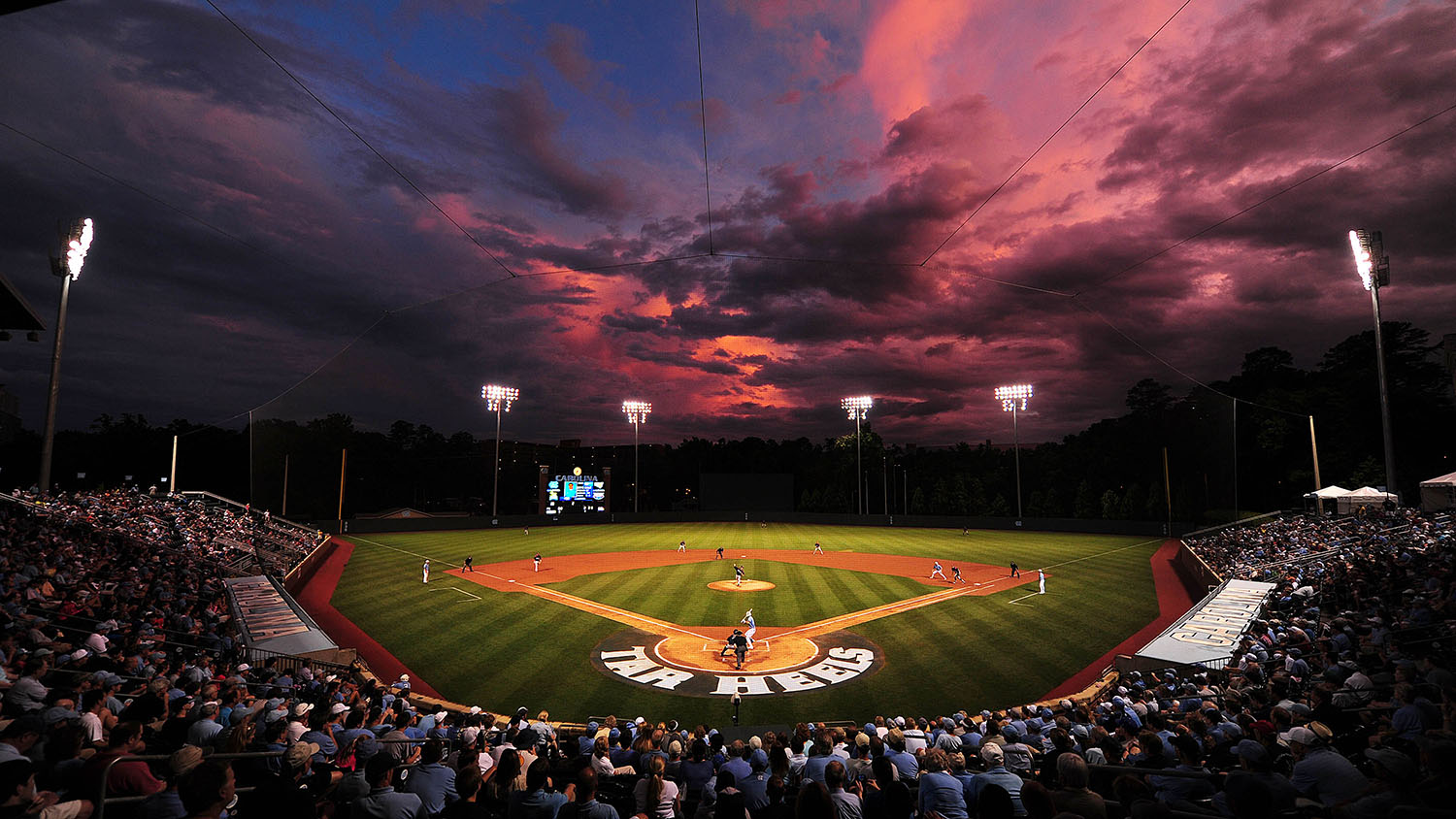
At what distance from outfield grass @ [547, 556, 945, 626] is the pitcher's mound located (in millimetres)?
477

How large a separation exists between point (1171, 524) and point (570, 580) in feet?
176

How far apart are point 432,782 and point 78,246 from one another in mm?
30839

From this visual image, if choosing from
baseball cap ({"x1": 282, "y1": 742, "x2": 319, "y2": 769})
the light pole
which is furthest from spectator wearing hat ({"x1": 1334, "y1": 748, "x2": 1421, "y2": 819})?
the light pole

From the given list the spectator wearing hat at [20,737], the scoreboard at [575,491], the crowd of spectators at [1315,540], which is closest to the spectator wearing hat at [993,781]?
the spectator wearing hat at [20,737]

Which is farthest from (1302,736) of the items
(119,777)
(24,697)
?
(24,697)

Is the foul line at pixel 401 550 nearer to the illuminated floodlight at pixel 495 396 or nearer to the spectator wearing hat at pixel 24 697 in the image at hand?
the illuminated floodlight at pixel 495 396

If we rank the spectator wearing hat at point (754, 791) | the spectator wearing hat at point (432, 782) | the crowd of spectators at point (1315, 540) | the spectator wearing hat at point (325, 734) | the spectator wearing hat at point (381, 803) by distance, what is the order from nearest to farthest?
the spectator wearing hat at point (381, 803) < the spectator wearing hat at point (432, 782) < the spectator wearing hat at point (754, 791) < the spectator wearing hat at point (325, 734) < the crowd of spectators at point (1315, 540)

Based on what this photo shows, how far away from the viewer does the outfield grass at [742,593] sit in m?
25.8

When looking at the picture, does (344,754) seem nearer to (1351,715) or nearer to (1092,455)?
(1351,715)

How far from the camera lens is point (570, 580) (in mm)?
33438

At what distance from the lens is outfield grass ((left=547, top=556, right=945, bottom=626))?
25.8m

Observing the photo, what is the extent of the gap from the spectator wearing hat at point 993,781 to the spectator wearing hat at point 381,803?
4.88 metres

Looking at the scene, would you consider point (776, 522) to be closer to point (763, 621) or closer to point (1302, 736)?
point (763, 621)

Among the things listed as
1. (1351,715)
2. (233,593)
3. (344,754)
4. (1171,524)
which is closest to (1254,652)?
(1351,715)
